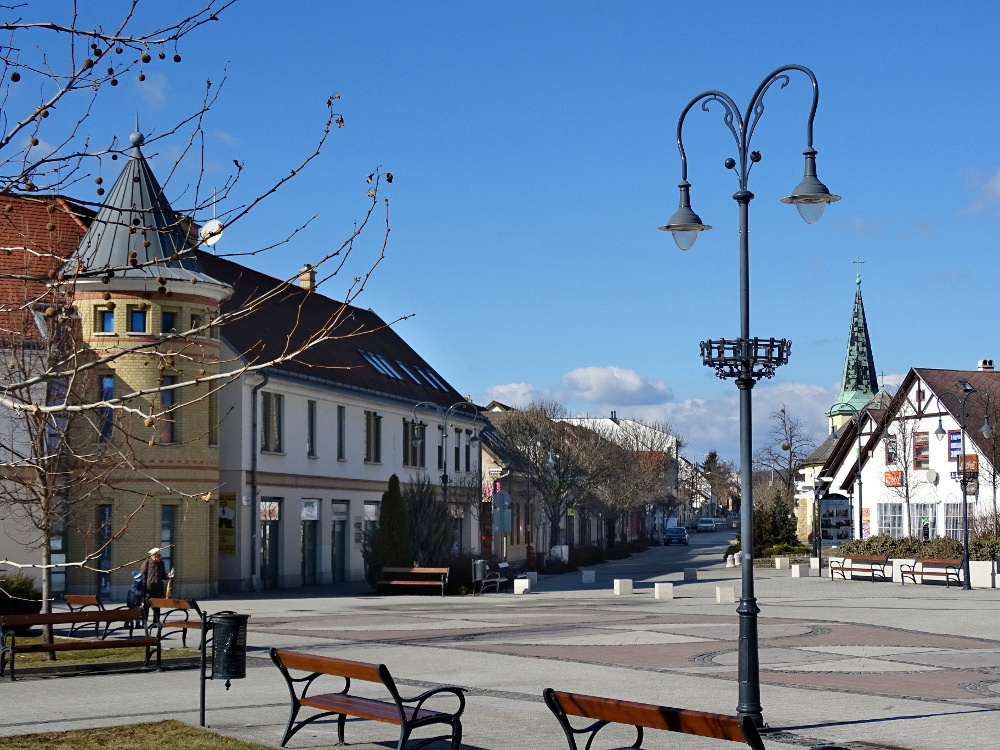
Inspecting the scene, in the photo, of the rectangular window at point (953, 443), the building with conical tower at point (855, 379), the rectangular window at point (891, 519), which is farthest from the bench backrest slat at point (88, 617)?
the building with conical tower at point (855, 379)

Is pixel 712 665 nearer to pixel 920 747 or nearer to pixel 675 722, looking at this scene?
pixel 920 747

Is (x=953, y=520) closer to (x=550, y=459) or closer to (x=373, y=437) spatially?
(x=550, y=459)

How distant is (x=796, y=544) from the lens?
226 ft

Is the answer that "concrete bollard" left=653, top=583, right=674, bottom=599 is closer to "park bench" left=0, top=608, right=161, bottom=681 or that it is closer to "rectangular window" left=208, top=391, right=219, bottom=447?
"rectangular window" left=208, top=391, right=219, bottom=447

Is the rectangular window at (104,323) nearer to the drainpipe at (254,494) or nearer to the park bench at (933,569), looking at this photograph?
the drainpipe at (254,494)

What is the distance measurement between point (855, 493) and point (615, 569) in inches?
618

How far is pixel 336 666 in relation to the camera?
432 inches

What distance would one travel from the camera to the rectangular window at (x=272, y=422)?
4191 cm

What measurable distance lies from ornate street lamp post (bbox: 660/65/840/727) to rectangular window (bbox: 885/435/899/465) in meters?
50.3

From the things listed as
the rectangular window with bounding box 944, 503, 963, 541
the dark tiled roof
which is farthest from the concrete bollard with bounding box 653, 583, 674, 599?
the rectangular window with bounding box 944, 503, 963, 541

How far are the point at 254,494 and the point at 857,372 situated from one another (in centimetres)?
7122

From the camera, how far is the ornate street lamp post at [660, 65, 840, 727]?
12391 millimetres

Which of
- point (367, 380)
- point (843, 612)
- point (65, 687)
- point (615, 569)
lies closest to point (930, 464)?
point (615, 569)

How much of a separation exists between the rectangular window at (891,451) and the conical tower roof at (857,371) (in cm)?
3787
